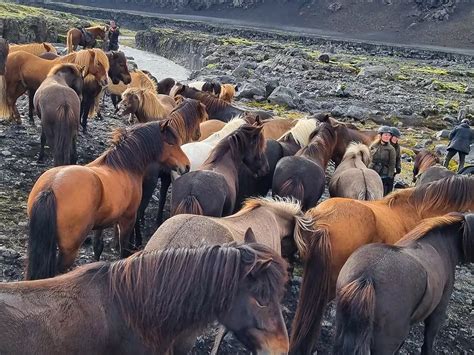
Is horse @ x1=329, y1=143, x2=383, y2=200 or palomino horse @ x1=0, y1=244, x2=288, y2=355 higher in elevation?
palomino horse @ x1=0, y1=244, x2=288, y2=355

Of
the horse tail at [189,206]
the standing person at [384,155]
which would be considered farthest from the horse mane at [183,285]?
the standing person at [384,155]

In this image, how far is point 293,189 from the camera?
21.3 feet

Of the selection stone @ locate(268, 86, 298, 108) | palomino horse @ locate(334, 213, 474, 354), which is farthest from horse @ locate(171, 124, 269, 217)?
stone @ locate(268, 86, 298, 108)

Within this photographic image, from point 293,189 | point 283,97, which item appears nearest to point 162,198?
point 293,189

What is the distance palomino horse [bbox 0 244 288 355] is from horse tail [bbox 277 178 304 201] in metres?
3.55

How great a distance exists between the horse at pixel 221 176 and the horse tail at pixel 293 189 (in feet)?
1.66

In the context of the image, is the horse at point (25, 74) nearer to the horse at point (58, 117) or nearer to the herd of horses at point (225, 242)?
the herd of horses at point (225, 242)

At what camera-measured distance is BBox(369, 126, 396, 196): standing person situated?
26.9 feet

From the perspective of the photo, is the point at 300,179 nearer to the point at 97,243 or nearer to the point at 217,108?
the point at 97,243

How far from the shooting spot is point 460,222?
15.6 ft

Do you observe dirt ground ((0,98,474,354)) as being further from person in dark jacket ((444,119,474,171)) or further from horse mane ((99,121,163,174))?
person in dark jacket ((444,119,474,171))

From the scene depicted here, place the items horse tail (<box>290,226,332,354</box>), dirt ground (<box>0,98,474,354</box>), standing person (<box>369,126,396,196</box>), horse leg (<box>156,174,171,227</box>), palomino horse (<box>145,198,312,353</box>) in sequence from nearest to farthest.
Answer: palomino horse (<box>145,198,312,353</box>), horse tail (<box>290,226,332,354</box>), dirt ground (<box>0,98,474,354</box>), horse leg (<box>156,174,171,227</box>), standing person (<box>369,126,396,196</box>)

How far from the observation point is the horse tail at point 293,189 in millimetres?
6480

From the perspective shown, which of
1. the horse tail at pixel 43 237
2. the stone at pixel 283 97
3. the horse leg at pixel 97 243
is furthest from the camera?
the stone at pixel 283 97
